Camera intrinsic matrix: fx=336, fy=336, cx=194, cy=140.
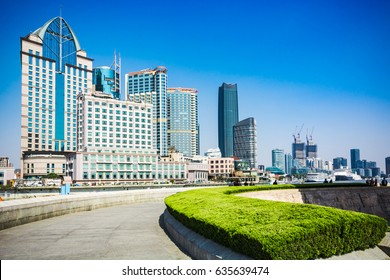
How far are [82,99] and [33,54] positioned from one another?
108 feet

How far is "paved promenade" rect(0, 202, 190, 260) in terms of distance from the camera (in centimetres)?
1017

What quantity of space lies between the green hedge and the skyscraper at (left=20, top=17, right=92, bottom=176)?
128717mm

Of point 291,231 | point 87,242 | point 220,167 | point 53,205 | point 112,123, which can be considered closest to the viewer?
point 291,231

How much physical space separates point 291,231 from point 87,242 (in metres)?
7.52

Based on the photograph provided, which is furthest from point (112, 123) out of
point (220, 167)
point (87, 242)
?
point (87, 242)

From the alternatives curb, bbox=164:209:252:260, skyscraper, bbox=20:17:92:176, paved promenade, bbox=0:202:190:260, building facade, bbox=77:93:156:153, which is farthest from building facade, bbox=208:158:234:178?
curb, bbox=164:209:252:260

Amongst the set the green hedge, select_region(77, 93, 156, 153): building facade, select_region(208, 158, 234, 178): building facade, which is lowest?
select_region(208, 158, 234, 178): building facade

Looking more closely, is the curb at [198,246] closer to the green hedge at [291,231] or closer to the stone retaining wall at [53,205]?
the green hedge at [291,231]

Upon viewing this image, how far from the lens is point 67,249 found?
35.7 ft

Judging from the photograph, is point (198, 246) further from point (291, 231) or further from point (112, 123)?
point (112, 123)

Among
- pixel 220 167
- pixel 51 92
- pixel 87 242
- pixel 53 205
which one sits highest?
pixel 51 92

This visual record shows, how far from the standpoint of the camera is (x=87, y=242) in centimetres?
1199

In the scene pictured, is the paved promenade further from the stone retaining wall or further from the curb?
the stone retaining wall
